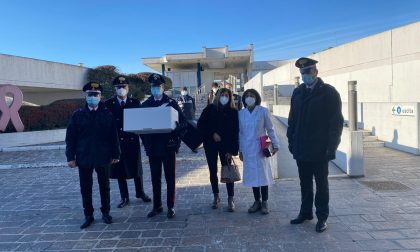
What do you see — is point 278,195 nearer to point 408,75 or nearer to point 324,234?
point 324,234

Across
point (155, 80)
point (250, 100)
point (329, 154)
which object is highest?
point (155, 80)

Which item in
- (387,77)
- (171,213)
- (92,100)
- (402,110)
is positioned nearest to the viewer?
(92,100)

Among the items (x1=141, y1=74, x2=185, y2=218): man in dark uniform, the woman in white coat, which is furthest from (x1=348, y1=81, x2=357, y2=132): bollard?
(x1=141, y1=74, x2=185, y2=218): man in dark uniform

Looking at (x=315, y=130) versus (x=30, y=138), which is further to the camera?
(x=30, y=138)

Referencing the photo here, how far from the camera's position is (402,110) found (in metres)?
10.2

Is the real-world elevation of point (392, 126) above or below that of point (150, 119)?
below

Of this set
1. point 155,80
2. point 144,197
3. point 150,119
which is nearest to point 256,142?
point 150,119

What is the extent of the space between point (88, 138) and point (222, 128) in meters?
1.95

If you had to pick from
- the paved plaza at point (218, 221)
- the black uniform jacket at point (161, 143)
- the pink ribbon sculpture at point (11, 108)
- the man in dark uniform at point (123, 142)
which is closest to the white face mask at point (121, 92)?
the man in dark uniform at point (123, 142)

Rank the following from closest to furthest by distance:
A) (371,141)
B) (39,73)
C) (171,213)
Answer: (171,213) → (371,141) → (39,73)

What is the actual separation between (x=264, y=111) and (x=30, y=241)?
363 centimetres

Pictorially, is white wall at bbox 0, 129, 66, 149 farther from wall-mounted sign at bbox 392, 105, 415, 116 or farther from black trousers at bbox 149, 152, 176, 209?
wall-mounted sign at bbox 392, 105, 415, 116

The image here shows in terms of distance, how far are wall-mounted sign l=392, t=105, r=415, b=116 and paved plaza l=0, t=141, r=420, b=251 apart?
285 cm

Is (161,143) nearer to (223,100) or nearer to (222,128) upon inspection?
(222,128)
